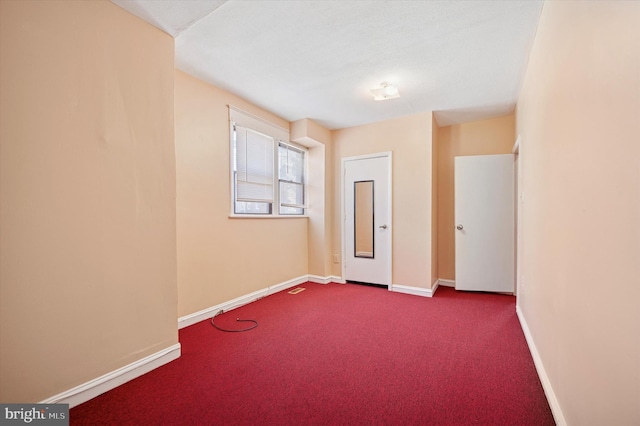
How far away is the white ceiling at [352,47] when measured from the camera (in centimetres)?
180

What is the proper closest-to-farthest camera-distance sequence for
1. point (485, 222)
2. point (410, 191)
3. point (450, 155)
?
1. point (485, 222)
2. point (410, 191)
3. point (450, 155)

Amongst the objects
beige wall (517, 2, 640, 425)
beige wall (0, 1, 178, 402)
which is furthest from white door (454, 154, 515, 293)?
beige wall (0, 1, 178, 402)

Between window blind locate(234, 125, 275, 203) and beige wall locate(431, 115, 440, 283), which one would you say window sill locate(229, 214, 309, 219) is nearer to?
window blind locate(234, 125, 275, 203)

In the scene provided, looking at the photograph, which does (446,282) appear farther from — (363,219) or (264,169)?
(264,169)

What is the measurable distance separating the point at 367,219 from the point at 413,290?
1.21 meters

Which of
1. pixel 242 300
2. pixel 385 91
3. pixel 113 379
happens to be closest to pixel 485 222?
pixel 385 91

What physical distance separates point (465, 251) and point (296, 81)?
10.3 ft

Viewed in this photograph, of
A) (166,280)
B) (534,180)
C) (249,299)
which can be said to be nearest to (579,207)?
(534,180)

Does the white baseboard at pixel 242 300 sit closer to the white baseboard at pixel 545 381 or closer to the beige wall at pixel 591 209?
the white baseboard at pixel 545 381

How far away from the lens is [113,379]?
5.58ft

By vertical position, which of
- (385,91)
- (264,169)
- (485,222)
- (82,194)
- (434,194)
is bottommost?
(485,222)

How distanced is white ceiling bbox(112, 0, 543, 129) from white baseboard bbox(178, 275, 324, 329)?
2404 mm

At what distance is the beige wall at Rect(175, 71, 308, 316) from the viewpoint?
8.58 feet

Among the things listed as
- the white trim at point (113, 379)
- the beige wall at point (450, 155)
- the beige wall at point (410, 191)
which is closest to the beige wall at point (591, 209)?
the beige wall at point (410, 191)
